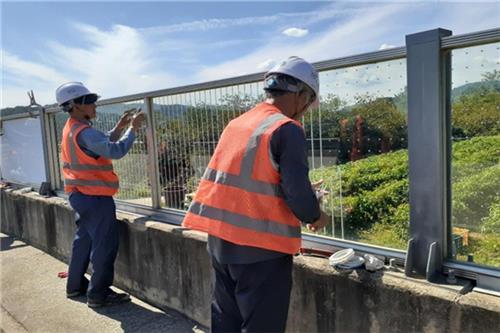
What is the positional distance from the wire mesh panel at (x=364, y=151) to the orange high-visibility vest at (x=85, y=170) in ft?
6.77

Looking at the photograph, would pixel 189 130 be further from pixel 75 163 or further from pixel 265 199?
pixel 265 199

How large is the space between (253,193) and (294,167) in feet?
0.83

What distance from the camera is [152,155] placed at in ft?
14.1

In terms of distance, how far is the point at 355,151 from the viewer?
2631 mm

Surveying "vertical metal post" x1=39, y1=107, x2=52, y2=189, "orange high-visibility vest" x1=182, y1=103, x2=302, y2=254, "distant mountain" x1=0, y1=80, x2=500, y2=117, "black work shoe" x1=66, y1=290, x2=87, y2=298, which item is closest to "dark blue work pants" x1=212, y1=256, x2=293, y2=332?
"orange high-visibility vest" x1=182, y1=103, x2=302, y2=254

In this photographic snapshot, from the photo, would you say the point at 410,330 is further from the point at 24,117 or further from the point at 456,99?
the point at 24,117

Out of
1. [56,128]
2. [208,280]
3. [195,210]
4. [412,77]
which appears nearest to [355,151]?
[412,77]

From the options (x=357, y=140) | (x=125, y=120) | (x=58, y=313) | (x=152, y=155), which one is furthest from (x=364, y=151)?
(x=58, y=313)

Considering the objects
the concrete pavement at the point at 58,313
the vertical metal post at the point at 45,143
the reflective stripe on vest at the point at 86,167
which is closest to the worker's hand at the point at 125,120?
the reflective stripe on vest at the point at 86,167

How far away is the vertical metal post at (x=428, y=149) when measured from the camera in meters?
2.22

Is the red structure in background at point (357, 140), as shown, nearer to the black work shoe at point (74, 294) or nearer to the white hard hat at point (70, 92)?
the white hard hat at point (70, 92)

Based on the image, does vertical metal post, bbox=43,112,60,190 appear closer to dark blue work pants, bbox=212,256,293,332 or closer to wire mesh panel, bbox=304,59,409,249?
wire mesh panel, bbox=304,59,409,249

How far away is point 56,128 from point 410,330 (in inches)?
216

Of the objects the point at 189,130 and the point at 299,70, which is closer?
the point at 299,70
